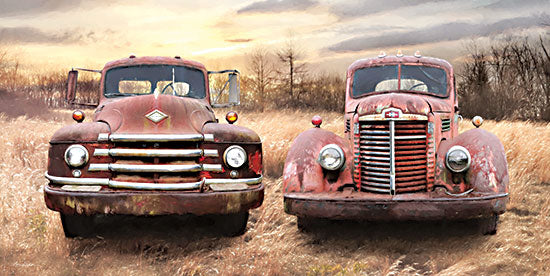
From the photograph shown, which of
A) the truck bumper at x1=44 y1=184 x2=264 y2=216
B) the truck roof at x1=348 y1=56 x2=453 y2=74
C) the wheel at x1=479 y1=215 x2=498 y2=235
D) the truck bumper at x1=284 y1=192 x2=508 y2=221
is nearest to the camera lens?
the truck bumper at x1=44 y1=184 x2=264 y2=216

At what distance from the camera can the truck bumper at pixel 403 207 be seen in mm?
4578

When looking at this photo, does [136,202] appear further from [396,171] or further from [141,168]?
[396,171]

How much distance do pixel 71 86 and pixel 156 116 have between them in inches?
83.2

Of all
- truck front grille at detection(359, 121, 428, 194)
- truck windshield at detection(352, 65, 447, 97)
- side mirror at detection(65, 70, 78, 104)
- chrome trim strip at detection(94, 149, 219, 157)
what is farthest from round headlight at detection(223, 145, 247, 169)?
side mirror at detection(65, 70, 78, 104)

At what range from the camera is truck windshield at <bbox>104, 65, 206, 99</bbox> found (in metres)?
6.13

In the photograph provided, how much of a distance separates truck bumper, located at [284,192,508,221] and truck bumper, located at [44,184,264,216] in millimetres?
1030

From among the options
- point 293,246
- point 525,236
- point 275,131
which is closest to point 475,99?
point 275,131

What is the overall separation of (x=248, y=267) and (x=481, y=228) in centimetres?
253

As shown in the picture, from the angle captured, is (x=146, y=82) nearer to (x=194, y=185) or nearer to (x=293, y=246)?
(x=194, y=185)

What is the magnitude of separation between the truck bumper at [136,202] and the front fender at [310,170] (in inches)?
38.5

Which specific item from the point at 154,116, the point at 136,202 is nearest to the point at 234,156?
the point at 154,116

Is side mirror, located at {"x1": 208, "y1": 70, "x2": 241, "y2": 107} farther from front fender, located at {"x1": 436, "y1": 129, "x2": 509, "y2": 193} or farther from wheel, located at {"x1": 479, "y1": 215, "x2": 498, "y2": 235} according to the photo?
wheel, located at {"x1": 479, "y1": 215, "x2": 498, "y2": 235}

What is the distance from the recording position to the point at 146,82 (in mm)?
6195

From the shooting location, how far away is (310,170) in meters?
5.13
